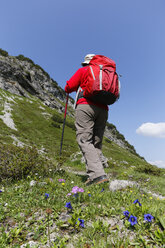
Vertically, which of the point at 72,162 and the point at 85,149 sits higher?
the point at 85,149

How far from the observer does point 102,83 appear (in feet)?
13.7

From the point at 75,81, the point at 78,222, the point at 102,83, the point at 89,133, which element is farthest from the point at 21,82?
the point at 78,222

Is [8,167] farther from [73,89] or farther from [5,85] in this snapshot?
[5,85]

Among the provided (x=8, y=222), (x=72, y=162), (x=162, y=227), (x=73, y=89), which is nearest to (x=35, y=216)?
(x=8, y=222)

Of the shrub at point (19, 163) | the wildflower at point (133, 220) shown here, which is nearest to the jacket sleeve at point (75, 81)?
the shrub at point (19, 163)

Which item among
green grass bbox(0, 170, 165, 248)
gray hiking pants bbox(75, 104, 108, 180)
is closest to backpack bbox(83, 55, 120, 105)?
gray hiking pants bbox(75, 104, 108, 180)

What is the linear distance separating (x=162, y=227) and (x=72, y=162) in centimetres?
1016

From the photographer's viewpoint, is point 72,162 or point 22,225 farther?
point 72,162

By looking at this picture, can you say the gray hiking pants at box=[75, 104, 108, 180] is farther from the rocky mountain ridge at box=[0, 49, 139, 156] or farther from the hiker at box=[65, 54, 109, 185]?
the rocky mountain ridge at box=[0, 49, 139, 156]

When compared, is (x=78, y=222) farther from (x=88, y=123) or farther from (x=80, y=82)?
(x=80, y=82)

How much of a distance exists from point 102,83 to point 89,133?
1.50 metres

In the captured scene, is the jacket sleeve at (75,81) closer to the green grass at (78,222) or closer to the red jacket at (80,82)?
the red jacket at (80,82)

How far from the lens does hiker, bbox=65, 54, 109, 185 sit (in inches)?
166

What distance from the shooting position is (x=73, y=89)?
202 inches
